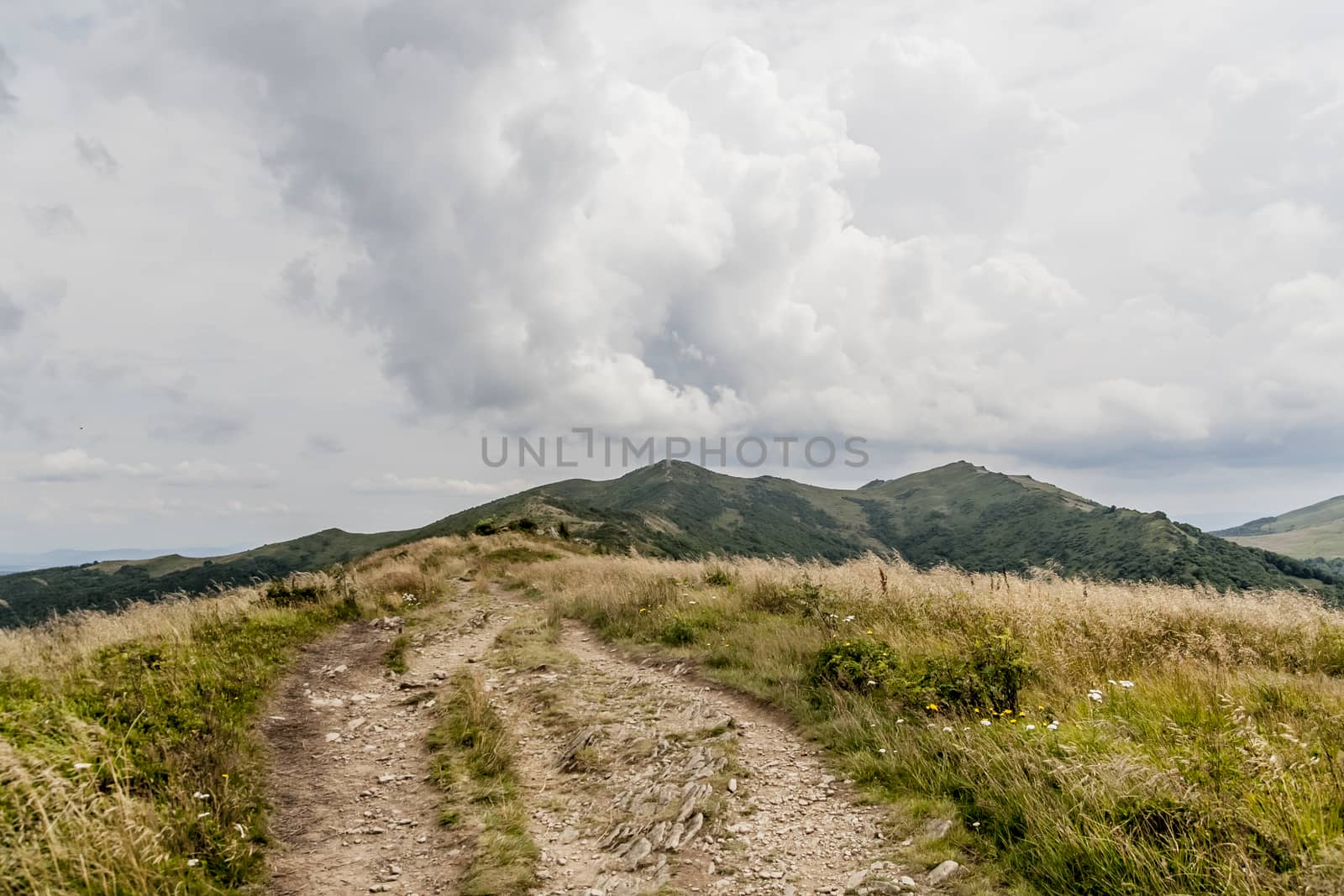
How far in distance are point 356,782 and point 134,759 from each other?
2.23m

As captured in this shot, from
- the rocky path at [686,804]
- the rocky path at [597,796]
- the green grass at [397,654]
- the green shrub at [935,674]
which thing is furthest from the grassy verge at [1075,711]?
the green grass at [397,654]

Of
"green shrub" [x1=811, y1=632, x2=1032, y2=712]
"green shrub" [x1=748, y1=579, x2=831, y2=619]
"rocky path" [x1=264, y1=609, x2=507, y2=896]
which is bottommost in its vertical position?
"rocky path" [x1=264, y1=609, x2=507, y2=896]

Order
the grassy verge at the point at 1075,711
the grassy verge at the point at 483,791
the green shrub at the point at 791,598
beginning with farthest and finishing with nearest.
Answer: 1. the green shrub at the point at 791,598
2. the grassy verge at the point at 483,791
3. the grassy verge at the point at 1075,711

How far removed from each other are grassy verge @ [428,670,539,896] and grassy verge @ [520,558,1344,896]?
11.5 feet

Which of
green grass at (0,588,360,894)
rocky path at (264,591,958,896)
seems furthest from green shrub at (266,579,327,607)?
green grass at (0,588,360,894)

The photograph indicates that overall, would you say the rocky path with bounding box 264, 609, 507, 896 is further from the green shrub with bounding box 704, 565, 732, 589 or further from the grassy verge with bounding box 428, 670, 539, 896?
the green shrub with bounding box 704, 565, 732, 589

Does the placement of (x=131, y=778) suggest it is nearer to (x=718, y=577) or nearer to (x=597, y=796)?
(x=597, y=796)

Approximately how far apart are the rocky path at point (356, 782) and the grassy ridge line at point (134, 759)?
0.34 metres

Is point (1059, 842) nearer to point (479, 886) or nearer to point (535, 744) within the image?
point (479, 886)

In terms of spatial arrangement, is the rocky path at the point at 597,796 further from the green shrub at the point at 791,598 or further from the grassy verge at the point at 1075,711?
the green shrub at the point at 791,598

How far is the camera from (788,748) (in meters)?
7.46

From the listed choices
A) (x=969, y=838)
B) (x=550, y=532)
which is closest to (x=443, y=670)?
(x=969, y=838)

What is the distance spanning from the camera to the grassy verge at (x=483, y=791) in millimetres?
5230

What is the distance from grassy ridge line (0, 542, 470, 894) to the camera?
4.40 meters
